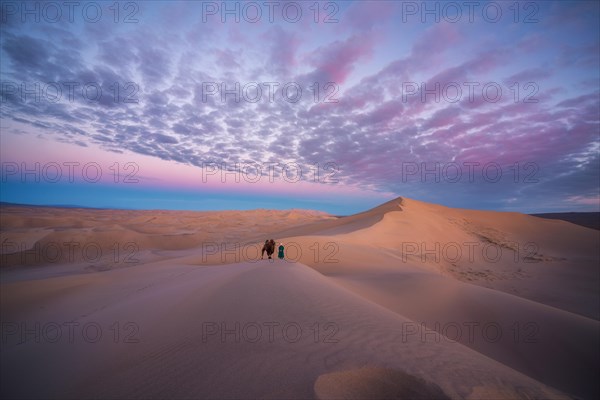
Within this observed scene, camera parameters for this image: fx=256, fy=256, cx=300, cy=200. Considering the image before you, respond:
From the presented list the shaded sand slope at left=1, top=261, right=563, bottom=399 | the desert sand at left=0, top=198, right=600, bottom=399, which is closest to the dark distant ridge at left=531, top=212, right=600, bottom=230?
the desert sand at left=0, top=198, right=600, bottom=399

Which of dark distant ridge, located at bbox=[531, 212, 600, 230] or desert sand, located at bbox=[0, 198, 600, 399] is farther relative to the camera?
dark distant ridge, located at bbox=[531, 212, 600, 230]

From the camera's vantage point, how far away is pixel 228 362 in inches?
124

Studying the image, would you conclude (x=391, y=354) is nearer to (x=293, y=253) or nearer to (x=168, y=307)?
(x=168, y=307)

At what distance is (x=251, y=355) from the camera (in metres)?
3.29

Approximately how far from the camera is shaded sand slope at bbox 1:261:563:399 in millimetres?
2713

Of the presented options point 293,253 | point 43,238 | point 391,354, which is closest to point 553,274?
point 293,253

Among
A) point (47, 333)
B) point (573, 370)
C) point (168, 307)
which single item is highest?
point (168, 307)

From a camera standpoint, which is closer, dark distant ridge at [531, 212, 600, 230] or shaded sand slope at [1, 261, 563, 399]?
shaded sand slope at [1, 261, 563, 399]

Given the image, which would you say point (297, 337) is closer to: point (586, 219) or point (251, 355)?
point (251, 355)

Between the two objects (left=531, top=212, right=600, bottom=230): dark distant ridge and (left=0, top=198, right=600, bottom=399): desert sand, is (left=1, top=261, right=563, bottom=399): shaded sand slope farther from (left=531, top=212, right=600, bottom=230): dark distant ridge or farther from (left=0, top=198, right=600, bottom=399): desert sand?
(left=531, top=212, right=600, bottom=230): dark distant ridge

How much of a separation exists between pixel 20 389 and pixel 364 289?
24.9 ft

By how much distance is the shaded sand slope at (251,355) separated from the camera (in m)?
2.71

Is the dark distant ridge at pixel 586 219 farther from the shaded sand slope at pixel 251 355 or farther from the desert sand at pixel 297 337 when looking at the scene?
the shaded sand slope at pixel 251 355

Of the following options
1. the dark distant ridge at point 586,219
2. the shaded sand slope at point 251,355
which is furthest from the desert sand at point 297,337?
the dark distant ridge at point 586,219
